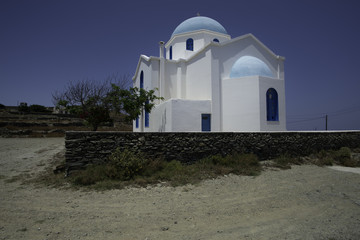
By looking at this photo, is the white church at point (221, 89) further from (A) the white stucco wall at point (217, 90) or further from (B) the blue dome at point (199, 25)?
(B) the blue dome at point (199, 25)

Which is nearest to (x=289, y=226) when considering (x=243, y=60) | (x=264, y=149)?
(x=264, y=149)

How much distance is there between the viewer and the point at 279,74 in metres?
15.4

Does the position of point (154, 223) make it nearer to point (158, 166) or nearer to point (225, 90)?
point (158, 166)

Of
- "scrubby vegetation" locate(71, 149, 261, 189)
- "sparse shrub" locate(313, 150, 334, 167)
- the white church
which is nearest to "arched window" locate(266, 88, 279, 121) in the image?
the white church

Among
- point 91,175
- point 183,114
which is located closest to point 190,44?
point 183,114

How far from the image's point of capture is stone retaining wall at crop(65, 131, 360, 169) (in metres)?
6.66

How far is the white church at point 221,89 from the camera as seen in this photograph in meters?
12.4

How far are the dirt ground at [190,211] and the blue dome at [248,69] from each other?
8265mm

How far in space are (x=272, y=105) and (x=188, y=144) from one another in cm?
807

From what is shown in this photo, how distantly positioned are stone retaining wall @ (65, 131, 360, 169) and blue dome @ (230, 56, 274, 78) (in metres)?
4.76

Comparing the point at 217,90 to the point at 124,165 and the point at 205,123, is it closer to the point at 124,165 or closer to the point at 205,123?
the point at 205,123

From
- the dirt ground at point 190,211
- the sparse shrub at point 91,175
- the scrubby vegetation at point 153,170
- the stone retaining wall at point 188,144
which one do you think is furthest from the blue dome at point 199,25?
the sparse shrub at point 91,175

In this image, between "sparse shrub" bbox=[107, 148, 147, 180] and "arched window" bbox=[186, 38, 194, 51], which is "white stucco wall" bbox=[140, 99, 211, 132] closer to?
"sparse shrub" bbox=[107, 148, 147, 180]

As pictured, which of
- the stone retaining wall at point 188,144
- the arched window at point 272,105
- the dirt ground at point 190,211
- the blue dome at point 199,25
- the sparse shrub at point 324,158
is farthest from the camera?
the blue dome at point 199,25
